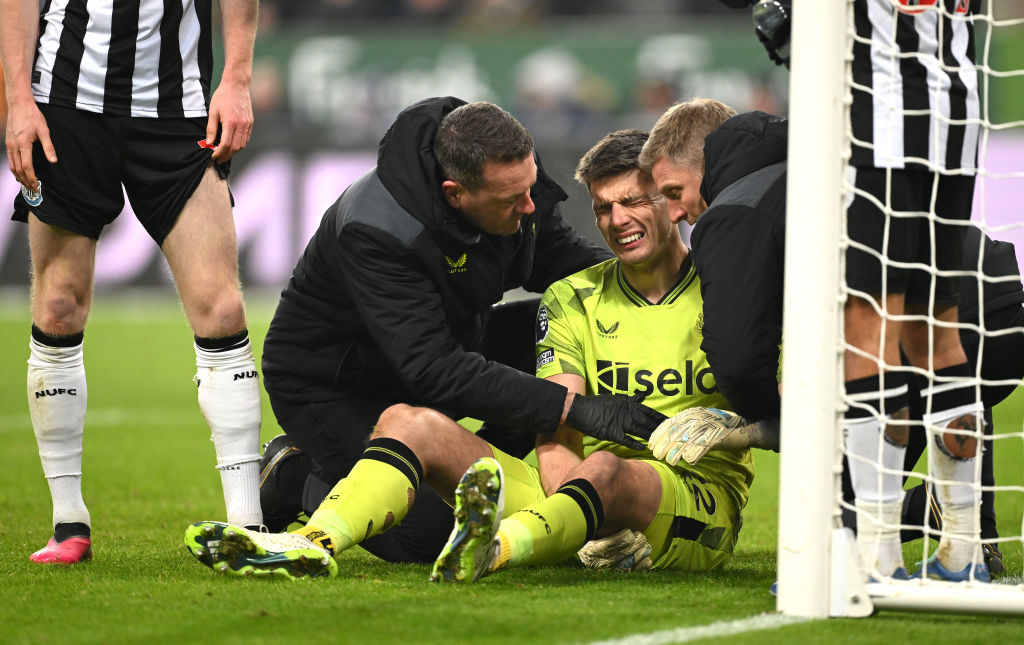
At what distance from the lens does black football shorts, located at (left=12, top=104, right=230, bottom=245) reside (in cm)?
346

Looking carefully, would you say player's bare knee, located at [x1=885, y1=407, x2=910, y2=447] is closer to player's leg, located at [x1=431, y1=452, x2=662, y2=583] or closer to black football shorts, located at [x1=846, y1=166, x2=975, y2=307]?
black football shorts, located at [x1=846, y1=166, x2=975, y2=307]

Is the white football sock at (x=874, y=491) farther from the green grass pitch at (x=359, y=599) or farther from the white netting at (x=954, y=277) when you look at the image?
the green grass pitch at (x=359, y=599)

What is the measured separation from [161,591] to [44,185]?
121 cm

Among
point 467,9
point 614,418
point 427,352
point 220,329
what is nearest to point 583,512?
point 614,418

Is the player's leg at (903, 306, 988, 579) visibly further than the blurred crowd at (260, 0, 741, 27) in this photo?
No

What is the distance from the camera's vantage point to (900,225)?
2.94 meters

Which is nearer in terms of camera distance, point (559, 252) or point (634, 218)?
point (634, 218)

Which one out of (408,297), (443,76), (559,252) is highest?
(443,76)

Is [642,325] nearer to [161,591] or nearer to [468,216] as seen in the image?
[468,216]

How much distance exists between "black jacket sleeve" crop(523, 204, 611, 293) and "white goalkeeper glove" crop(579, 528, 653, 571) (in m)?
0.98

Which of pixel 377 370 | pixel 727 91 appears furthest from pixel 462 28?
pixel 377 370

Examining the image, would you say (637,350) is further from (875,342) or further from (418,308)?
(875,342)

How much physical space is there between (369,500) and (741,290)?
1.04 metres

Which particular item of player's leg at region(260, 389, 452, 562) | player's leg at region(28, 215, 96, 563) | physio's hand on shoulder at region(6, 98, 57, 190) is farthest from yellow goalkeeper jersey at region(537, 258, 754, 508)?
physio's hand on shoulder at region(6, 98, 57, 190)
